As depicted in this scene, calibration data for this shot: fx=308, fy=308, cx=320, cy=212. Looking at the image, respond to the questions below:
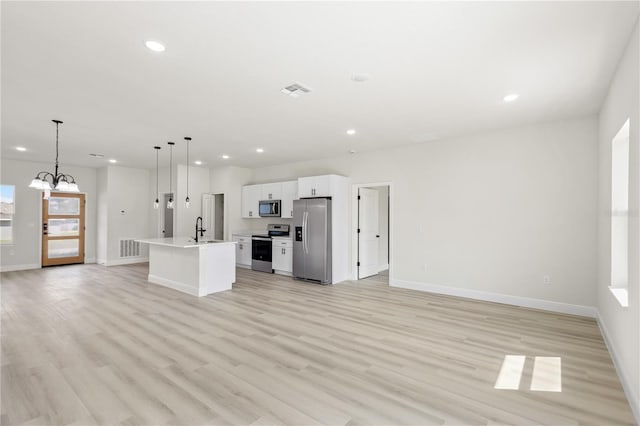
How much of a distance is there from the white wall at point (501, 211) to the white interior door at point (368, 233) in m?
0.72

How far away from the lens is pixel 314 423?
2.07 m

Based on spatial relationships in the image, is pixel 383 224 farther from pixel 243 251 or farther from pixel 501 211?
pixel 243 251

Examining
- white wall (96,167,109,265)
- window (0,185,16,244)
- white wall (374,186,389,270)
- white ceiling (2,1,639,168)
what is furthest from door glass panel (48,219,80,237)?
white wall (374,186,389,270)

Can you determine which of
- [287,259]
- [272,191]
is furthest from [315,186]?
[287,259]

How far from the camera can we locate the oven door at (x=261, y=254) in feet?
24.9

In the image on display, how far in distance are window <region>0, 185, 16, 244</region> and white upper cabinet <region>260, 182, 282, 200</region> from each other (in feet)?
20.1

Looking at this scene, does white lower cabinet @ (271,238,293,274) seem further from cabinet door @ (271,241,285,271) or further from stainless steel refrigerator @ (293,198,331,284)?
stainless steel refrigerator @ (293,198,331,284)

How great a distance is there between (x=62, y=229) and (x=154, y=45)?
28.1ft

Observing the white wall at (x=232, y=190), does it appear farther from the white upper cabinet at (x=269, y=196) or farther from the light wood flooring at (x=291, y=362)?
the light wood flooring at (x=291, y=362)

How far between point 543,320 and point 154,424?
457 cm

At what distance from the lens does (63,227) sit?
28.1ft

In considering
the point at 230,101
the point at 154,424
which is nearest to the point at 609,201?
the point at 230,101

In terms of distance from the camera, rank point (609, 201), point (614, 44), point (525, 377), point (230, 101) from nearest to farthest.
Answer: point (614, 44), point (525, 377), point (609, 201), point (230, 101)

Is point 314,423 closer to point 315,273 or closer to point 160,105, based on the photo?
point 160,105
